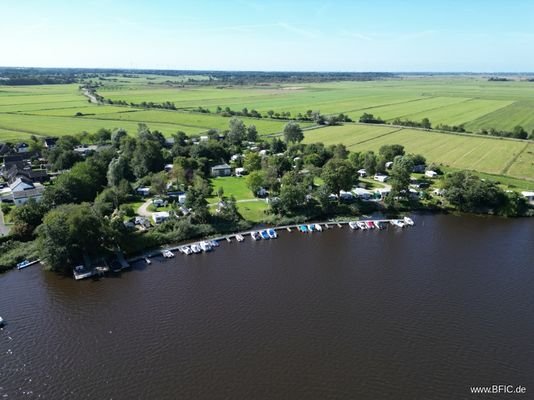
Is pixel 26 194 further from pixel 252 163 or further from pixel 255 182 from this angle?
pixel 252 163

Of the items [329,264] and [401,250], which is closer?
[329,264]

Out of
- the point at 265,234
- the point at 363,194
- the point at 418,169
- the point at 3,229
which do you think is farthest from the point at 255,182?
the point at 3,229

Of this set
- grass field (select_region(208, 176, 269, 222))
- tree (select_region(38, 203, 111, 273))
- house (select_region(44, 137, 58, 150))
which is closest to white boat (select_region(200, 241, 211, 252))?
grass field (select_region(208, 176, 269, 222))

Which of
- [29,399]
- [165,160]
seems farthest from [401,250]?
[165,160]

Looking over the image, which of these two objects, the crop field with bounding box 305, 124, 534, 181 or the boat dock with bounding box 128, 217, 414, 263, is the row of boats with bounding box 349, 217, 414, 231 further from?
the crop field with bounding box 305, 124, 534, 181

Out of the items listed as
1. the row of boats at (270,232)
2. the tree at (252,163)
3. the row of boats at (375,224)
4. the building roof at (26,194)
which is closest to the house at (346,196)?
the row of boats at (270,232)

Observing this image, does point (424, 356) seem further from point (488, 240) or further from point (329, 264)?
point (488, 240)

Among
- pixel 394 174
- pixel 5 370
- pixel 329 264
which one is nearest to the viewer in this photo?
pixel 5 370
